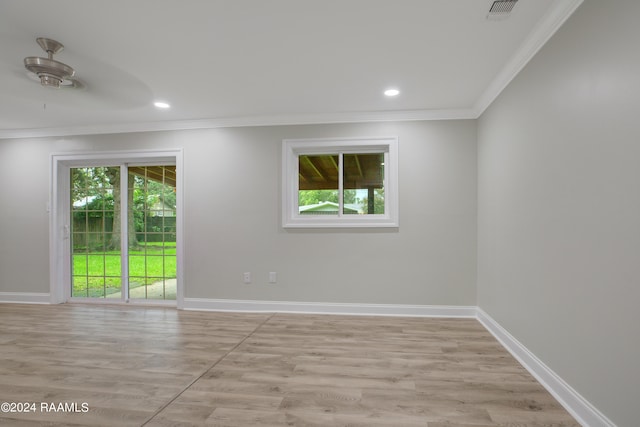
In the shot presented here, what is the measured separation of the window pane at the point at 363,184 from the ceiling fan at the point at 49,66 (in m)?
2.75

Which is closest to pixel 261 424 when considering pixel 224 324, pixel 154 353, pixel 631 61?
pixel 154 353

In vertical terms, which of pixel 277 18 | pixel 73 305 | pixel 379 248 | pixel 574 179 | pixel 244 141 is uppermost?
pixel 277 18

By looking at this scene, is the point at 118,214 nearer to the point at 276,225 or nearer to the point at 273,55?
the point at 276,225

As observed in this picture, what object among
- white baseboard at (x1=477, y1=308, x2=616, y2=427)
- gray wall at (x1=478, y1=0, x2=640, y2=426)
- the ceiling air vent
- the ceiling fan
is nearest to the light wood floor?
white baseboard at (x1=477, y1=308, x2=616, y2=427)

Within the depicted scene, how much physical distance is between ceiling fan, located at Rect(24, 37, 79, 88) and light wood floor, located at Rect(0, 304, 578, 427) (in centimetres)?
221

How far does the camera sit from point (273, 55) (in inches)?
93.6

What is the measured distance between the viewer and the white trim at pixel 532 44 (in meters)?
1.80

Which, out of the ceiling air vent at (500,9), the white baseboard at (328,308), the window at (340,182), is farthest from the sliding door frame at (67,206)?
the ceiling air vent at (500,9)

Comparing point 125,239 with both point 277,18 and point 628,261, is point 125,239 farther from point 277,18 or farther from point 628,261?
point 628,261

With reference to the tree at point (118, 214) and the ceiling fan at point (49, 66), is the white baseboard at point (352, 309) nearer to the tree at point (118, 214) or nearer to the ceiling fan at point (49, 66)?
the tree at point (118, 214)

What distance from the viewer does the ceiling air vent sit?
1.79 m

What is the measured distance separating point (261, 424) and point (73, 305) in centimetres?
383

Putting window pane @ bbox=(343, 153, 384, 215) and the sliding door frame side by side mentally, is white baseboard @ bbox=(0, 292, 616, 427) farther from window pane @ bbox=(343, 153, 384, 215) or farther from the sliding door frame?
window pane @ bbox=(343, 153, 384, 215)

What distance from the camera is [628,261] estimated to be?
140 centimetres
